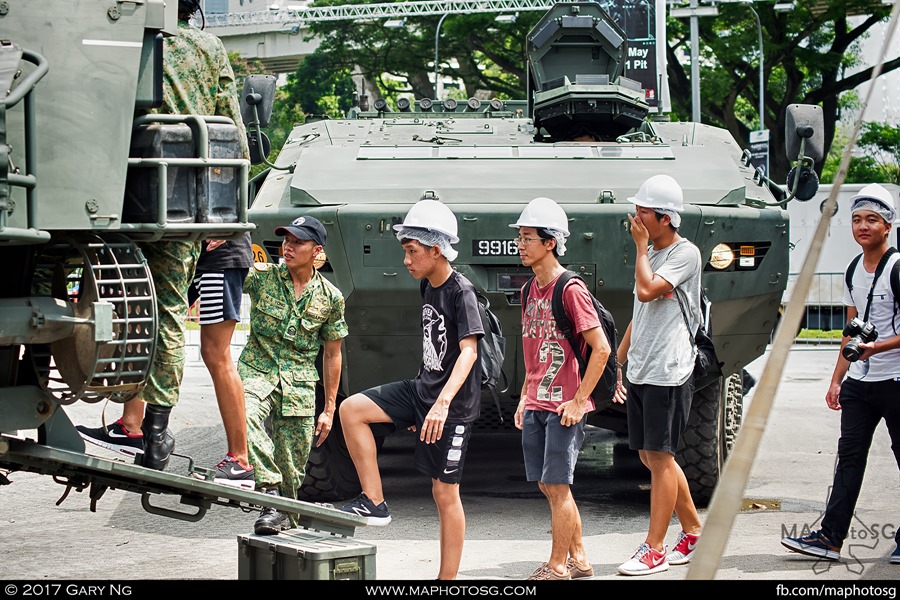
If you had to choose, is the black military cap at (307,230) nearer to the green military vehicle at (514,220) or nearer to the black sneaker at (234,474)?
the green military vehicle at (514,220)

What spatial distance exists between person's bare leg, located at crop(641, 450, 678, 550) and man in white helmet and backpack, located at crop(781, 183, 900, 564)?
25.2 inches

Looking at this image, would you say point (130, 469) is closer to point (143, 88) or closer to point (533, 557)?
point (143, 88)

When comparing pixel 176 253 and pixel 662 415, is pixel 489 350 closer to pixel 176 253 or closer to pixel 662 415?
pixel 662 415

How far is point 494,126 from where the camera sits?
9.06 metres

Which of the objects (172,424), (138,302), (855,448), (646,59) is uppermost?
(646,59)

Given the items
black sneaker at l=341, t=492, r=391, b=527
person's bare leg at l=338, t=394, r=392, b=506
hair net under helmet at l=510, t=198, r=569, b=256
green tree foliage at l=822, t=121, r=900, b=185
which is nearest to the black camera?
hair net under helmet at l=510, t=198, r=569, b=256

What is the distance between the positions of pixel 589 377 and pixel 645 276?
0.57 meters

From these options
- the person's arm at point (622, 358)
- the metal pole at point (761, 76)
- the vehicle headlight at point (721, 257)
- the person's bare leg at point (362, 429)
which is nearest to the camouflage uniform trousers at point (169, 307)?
the person's bare leg at point (362, 429)

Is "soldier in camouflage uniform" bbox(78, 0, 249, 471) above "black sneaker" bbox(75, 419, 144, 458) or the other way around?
above

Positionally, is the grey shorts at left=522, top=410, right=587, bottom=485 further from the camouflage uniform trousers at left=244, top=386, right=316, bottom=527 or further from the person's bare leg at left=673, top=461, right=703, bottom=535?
the camouflage uniform trousers at left=244, top=386, right=316, bottom=527

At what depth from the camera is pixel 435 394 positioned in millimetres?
5785

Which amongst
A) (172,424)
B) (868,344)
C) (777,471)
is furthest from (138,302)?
(172,424)

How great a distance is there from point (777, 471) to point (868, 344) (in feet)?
11.4

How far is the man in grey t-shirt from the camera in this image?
6098mm
